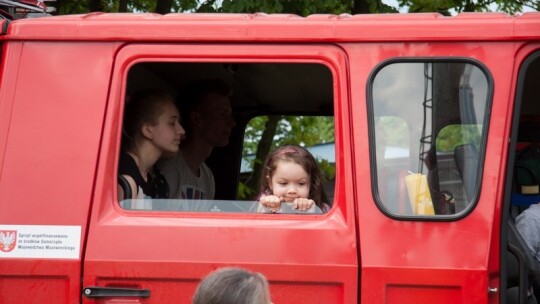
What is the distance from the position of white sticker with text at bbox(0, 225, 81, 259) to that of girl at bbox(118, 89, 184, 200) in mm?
299

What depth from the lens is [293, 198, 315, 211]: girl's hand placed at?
4219mm

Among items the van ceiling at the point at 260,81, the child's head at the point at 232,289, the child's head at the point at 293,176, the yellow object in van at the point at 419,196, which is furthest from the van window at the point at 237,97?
the child's head at the point at 232,289

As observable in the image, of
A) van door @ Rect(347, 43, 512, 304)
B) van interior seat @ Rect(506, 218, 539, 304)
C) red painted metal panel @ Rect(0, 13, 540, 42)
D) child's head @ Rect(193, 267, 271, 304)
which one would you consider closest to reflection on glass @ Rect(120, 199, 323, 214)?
van door @ Rect(347, 43, 512, 304)

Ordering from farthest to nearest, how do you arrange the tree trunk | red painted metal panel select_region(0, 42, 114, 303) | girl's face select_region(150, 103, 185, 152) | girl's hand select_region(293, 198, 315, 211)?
the tree trunk, girl's face select_region(150, 103, 185, 152), girl's hand select_region(293, 198, 315, 211), red painted metal panel select_region(0, 42, 114, 303)

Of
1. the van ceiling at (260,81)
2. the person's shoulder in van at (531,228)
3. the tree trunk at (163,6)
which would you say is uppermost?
the tree trunk at (163,6)

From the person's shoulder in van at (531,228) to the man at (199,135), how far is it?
5.09 feet

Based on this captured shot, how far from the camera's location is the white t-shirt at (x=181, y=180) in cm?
477

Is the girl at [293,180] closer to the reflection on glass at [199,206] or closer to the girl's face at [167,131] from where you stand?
the reflection on glass at [199,206]

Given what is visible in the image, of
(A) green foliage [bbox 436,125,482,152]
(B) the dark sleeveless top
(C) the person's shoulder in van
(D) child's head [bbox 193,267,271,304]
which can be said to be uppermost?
(A) green foliage [bbox 436,125,482,152]

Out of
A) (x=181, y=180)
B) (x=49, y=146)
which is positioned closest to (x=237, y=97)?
(x=181, y=180)

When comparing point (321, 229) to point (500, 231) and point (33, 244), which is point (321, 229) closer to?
point (500, 231)

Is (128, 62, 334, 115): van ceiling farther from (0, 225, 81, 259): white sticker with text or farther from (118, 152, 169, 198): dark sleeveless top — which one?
(0, 225, 81, 259): white sticker with text

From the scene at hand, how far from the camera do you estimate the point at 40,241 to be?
411cm

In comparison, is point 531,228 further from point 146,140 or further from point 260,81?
point 146,140
